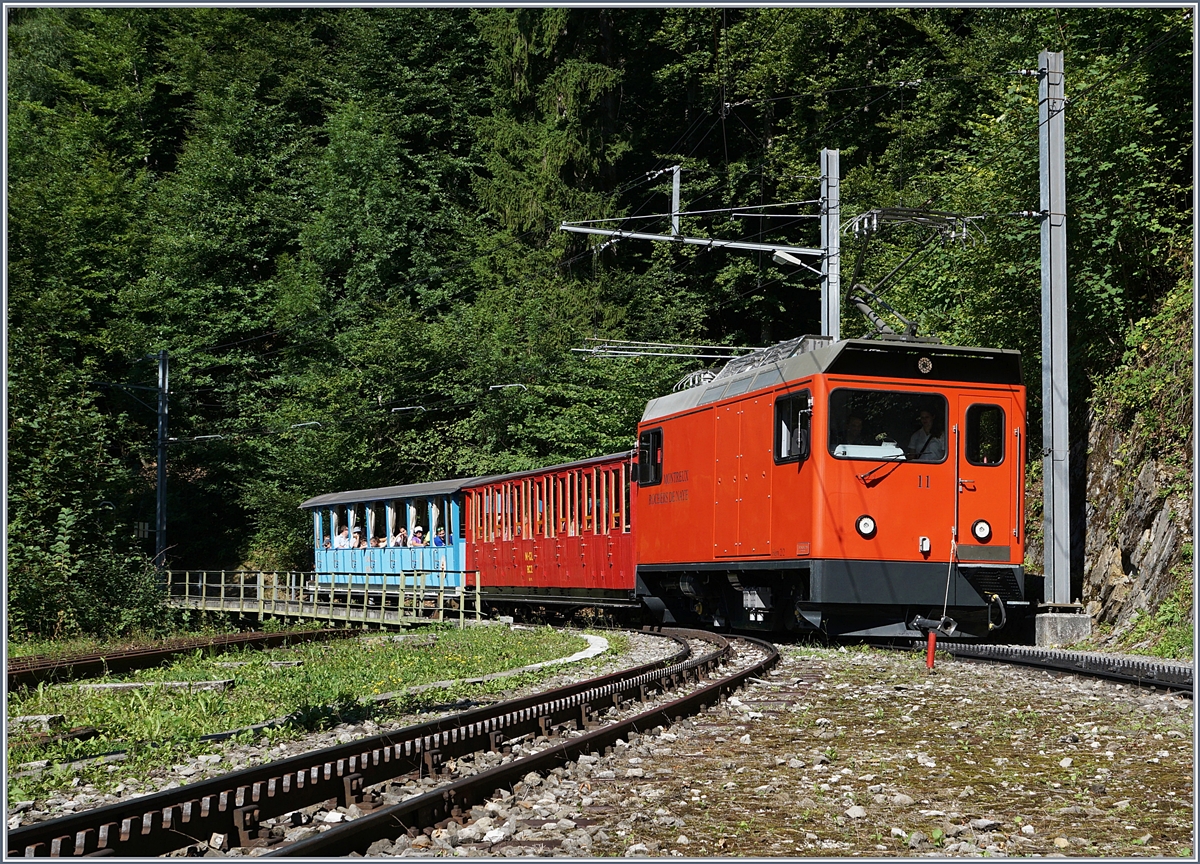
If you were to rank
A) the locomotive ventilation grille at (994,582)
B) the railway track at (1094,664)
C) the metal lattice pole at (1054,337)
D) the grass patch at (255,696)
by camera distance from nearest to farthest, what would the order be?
1. the grass patch at (255,696)
2. the railway track at (1094,664)
3. the locomotive ventilation grille at (994,582)
4. the metal lattice pole at (1054,337)

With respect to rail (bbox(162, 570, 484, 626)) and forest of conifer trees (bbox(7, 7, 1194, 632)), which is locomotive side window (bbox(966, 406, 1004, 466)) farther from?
rail (bbox(162, 570, 484, 626))

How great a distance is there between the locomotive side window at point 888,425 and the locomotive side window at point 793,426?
0.29m

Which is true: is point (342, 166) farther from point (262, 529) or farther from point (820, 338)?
point (820, 338)

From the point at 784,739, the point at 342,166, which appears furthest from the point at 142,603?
the point at 342,166

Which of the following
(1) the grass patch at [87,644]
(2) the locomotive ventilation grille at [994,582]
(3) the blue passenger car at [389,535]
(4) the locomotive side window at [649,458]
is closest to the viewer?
(2) the locomotive ventilation grille at [994,582]

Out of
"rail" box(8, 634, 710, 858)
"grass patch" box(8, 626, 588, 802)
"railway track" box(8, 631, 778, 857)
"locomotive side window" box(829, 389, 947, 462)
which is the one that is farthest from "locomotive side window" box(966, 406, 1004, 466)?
"rail" box(8, 634, 710, 858)

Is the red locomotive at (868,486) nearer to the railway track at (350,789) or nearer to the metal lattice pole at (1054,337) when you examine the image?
the metal lattice pole at (1054,337)

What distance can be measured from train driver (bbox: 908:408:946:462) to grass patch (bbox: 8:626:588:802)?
15.9ft

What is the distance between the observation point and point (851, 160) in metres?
41.5

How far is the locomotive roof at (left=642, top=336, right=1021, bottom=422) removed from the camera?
1385 cm

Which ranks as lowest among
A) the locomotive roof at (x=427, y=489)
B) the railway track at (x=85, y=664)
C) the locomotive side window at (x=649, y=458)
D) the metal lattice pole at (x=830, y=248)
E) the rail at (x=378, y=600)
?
the rail at (x=378, y=600)

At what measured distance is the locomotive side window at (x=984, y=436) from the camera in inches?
563

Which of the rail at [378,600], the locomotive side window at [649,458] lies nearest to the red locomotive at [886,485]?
the locomotive side window at [649,458]

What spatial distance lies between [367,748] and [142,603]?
19930 millimetres
